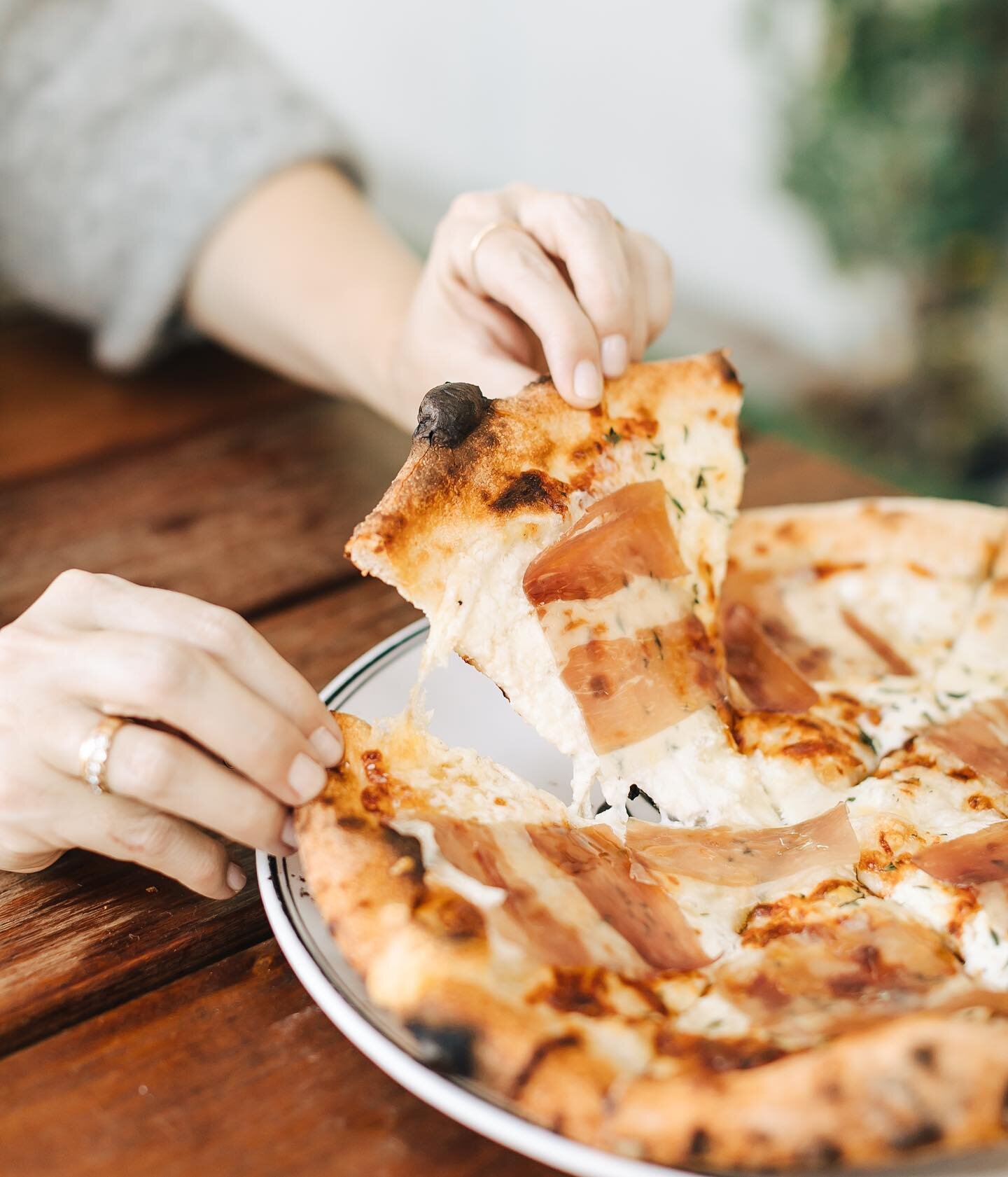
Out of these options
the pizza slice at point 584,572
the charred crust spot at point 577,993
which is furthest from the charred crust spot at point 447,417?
the charred crust spot at point 577,993

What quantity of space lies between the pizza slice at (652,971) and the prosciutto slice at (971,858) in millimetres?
59

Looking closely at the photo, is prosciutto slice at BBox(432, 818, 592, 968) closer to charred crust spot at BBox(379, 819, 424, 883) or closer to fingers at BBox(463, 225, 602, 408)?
charred crust spot at BBox(379, 819, 424, 883)

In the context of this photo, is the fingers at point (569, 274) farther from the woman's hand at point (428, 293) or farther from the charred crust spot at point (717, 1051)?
the charred crust spot at point (717, 1051)

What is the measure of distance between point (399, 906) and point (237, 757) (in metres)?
0.18

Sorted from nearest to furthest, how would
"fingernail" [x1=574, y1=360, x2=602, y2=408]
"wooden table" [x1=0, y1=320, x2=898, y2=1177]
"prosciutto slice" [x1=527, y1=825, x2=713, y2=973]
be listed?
"wooden table" [x1=0, y1=320, x2=898, y2=1177] → "prosciutto slice" [x1=527, y1=825, x2=713, y2=973] → "fingernail" [x1=574, y1=360, x2=602, y2=408]

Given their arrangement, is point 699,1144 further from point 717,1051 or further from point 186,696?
point 186,696

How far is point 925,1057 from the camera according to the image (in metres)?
0.78

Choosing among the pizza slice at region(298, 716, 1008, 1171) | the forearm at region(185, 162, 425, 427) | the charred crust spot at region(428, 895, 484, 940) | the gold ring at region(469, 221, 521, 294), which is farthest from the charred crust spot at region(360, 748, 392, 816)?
the forearm at region(185, 162, 425, 427)

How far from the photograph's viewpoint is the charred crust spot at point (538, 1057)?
2.64 ft

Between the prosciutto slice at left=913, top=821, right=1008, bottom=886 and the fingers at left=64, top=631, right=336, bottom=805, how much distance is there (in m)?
0.60

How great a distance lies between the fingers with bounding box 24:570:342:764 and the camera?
101 centimetres

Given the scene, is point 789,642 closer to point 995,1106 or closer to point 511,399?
point 511,399

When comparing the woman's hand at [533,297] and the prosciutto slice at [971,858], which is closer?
the prosciutto slice at [971,858]

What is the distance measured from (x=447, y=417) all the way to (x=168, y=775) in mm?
461
